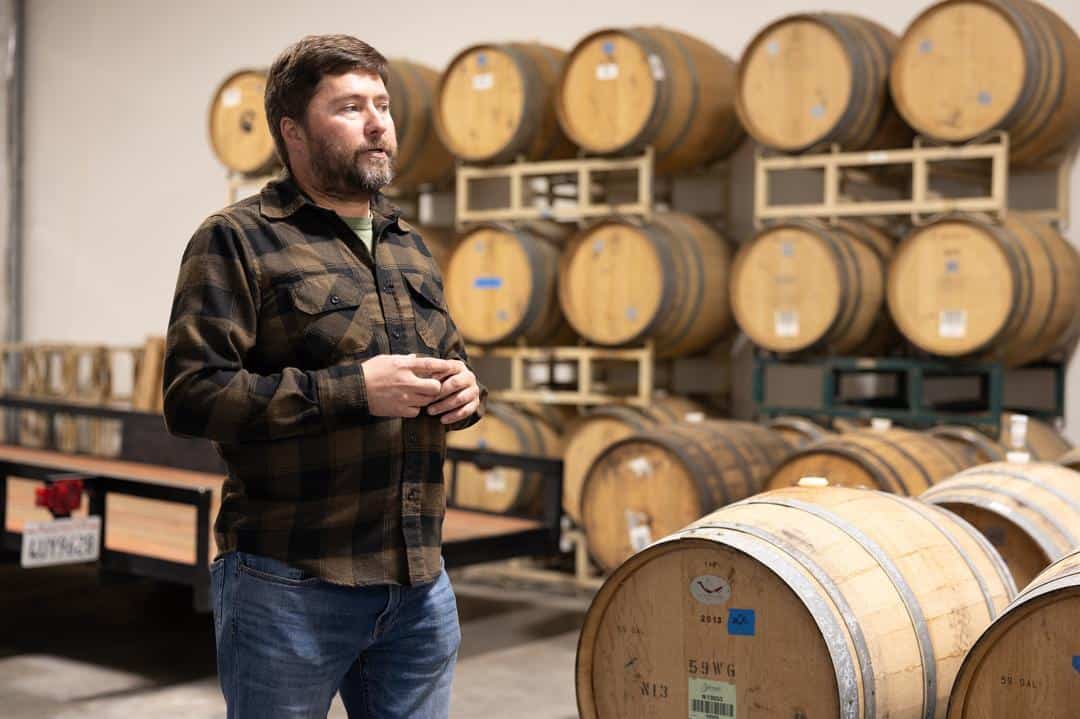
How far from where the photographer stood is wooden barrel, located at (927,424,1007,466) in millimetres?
6207

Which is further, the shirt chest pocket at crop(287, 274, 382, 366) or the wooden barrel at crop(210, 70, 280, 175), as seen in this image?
the wooden barrel at crop(210, 70, 280, 175)

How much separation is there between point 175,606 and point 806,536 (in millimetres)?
4625

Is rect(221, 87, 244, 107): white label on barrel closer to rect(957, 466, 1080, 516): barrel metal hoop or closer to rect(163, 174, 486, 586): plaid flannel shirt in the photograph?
rect(957, 466, 1080, 516): barrel metal hoop

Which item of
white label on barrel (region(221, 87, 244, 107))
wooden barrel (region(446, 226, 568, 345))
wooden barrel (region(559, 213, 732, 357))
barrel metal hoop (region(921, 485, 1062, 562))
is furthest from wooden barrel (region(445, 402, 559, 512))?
barrel metal hoop (region(921, 485, 1062, 562))

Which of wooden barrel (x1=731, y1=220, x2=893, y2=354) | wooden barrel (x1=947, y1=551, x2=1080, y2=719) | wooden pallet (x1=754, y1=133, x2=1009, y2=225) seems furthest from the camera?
wooden barrel (x1=731, y1=220, x2=893, y2=354)

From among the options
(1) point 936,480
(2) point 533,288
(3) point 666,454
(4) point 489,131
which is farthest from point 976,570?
(4) point 489,131

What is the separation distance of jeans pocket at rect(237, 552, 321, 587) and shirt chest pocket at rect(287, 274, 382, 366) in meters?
0.35

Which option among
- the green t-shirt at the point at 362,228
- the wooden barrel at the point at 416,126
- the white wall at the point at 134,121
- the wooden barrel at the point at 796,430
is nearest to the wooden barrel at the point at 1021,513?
the wooden barrel at the point at 796,430

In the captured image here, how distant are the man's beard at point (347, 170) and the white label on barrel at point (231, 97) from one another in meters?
7.09

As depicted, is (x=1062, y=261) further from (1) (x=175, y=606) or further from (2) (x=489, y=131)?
(1) (x=175, y=606)

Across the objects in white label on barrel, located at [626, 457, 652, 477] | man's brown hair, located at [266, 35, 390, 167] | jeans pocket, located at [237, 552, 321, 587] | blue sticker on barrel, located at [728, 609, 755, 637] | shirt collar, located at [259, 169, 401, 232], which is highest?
man's brown hair, located at [266, 35, 390, 167]

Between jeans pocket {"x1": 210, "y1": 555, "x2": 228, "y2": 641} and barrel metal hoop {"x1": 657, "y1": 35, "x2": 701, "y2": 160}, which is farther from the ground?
barrel metal hoop {"x1": 657, "y1": 35, "x2": 701, "y2": 160}

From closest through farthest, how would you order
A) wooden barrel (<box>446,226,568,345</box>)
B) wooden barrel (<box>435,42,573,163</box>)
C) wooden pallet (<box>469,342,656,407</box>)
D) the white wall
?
wooden pallet (<box>469,342,656,407</box>) < wooden barrel (<box>446,226,568,345</box>) < wooden barrel (<box>435,42,573,163</box>) < the white wall

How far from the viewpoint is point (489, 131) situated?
8102 millimetres
